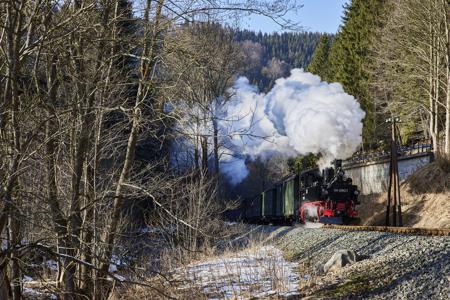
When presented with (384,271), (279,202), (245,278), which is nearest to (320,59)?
(279,202)

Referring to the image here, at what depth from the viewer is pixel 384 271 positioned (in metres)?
8.12

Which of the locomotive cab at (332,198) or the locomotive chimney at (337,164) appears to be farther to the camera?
the locomotive chimney at (337,164)

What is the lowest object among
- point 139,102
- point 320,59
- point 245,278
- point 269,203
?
point 245,278

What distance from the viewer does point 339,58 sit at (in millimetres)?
45594

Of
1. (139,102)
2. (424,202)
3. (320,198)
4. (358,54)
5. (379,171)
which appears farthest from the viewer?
(358,54)

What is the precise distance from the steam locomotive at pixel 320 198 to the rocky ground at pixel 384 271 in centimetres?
723

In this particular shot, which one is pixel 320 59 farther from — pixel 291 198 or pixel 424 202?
pixel 424 202

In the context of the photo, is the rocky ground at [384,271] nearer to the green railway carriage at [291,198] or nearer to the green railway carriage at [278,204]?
the green railway carriage at [291,198]

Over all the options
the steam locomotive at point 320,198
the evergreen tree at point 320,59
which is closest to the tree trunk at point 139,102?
the steam locomotive at point 320,198

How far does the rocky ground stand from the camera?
23.0 ft

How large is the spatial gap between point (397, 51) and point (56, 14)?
21.2m

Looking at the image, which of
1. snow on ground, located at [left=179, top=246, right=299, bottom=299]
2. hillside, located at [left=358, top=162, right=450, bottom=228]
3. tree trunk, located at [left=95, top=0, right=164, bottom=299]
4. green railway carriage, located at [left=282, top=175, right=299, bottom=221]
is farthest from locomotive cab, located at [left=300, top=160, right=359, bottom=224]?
tree trunk, located at [left=95, top=0, right=164, bottom=299]

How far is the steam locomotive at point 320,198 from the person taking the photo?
20.0 meters

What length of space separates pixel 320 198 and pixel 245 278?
9.50 meters
